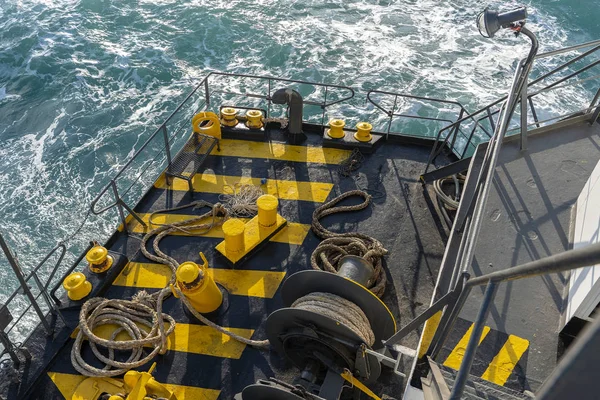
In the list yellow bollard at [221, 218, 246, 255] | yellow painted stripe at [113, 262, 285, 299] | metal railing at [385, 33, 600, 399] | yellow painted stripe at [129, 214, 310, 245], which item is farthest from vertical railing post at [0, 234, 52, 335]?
metal railing at [385, 33, 600, 399]

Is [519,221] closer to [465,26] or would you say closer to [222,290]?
[222,290]

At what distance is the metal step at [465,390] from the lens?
11.3 feet

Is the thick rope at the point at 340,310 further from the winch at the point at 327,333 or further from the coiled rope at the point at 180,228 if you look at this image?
the coiled rope at the point at 180,228

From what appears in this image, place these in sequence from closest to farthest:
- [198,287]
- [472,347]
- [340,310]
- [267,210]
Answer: [472,347], [340,310], [198,287], [267,210]

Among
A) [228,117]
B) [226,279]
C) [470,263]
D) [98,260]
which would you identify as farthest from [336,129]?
[470,263]

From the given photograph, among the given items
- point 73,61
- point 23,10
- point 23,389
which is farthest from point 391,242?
point 23,10

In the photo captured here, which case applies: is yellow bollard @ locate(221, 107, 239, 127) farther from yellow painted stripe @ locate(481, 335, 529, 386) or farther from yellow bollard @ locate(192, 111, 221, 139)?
yellow painted stripe @ locate(481, 335, 529, 386)

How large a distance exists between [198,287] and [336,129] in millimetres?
4615

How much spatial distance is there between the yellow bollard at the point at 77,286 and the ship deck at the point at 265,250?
0.33 m

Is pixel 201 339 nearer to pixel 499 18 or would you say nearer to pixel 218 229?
pixel 218 229

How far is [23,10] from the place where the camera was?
2173cm

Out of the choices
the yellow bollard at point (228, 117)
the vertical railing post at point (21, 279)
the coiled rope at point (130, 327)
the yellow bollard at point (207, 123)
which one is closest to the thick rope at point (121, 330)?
the coiled rope at point (130, 327)

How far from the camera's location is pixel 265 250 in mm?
7051

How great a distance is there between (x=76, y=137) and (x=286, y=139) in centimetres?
1010
